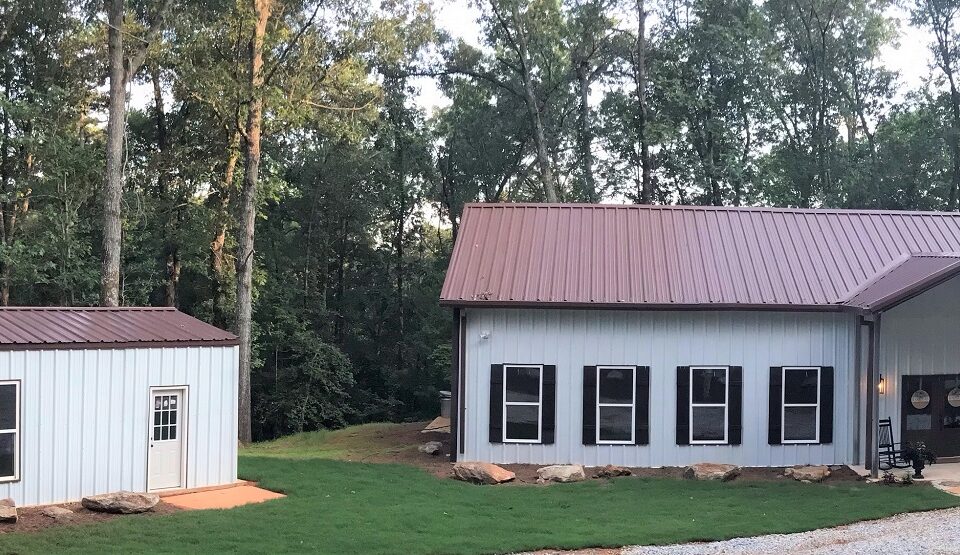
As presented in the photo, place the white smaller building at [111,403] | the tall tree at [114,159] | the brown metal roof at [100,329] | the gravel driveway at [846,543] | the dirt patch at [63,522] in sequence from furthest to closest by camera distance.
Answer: the tall tree at [114,159], the brown metal roof at [100,329], the white smaller building at [111,403], the dirt patch at [63,522], the gravel driveway at [846,543]

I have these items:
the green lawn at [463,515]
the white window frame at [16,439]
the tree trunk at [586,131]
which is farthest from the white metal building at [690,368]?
the tree trunk at [586,131]

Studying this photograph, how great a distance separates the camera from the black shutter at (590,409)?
52.2 ft

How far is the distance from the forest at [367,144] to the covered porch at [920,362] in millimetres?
12548

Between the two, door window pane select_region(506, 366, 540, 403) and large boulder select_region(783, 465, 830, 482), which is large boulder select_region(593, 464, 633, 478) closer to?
door window pane select_region(506, 366, 540, 403)

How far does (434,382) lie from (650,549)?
2261cm

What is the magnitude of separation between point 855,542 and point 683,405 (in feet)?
19.1

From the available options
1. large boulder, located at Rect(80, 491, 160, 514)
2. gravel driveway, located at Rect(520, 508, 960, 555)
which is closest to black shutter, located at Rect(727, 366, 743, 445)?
gravel driveway, located at Rect(520, 508, 960, 555)

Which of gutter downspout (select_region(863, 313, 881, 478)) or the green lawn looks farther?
gutter downspout (select_region(863, 313, 881, 478))

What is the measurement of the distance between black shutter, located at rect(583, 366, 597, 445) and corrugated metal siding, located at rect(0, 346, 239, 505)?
6177mm

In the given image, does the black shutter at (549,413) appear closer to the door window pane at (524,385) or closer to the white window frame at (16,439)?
the door window pane at (524,385)

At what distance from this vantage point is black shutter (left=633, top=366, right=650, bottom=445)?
52.3 feet

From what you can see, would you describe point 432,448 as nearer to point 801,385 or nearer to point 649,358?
point 649,358

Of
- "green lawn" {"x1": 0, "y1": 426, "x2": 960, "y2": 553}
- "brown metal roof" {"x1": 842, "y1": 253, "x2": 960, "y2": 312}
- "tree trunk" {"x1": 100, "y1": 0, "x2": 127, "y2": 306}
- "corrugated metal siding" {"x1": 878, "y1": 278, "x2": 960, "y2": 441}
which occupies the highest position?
"tree trunk" {"x1": 100, "y1": 0, "x2": 127, "y2": 306}

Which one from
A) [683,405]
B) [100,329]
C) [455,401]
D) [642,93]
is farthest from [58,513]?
[642,93]
